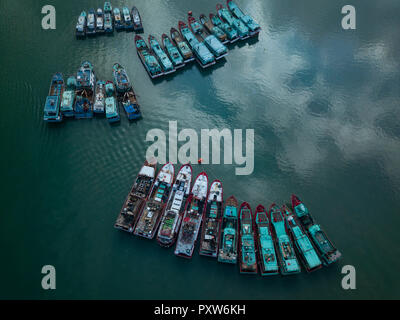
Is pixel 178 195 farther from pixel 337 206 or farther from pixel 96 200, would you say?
pixel 337 206

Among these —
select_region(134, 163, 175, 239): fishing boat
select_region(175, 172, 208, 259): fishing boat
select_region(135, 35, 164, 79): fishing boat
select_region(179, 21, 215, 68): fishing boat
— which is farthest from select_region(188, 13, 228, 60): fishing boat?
select_region(175, 172, 208, 259): fishing boat

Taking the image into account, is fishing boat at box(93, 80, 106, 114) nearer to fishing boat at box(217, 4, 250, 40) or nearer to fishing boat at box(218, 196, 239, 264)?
fishing boat at box(218, 196, 239, 264)

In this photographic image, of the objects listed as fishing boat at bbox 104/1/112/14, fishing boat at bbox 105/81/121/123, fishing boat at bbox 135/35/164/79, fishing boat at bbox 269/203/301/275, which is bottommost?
fishing boat at bbox 269/203/301/275

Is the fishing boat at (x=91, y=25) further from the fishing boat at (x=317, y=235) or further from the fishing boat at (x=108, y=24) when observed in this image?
the fishing boat at (x=317, y=235)

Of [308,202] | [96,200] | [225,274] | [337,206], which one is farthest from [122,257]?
[337,206]

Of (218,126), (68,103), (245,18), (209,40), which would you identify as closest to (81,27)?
(68,103)

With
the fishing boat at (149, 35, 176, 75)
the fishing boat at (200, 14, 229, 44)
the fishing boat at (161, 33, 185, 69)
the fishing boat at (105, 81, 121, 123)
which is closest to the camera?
the fishing boat at (105, 81, 121, 123)

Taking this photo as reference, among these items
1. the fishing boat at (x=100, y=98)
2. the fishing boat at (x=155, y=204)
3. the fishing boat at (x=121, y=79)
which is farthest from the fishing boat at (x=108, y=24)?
the fishing boat at (x=155, y=204)
